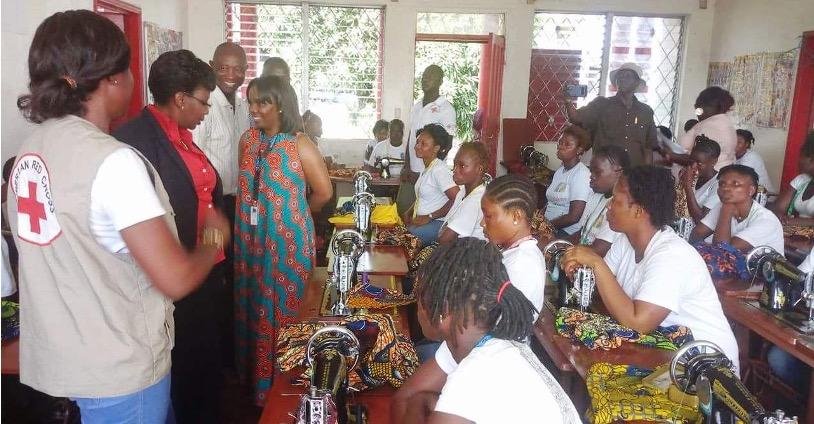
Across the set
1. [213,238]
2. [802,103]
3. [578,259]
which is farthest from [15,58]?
[802,103]

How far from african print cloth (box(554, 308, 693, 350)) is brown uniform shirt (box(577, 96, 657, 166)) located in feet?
12.2

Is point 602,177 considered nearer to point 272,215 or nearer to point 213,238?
point 272,215

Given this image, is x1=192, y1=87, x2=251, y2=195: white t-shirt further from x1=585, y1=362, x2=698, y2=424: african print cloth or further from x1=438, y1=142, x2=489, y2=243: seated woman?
x1=585, y1=362, x2=698, y2=424: african print cloth

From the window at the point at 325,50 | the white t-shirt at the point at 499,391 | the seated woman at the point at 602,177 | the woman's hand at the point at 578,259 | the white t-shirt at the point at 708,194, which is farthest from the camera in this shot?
the window at the point at 325,50

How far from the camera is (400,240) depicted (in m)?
3.55

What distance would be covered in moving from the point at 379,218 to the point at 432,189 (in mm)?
672

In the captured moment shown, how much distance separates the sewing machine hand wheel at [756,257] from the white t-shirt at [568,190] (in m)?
1.47

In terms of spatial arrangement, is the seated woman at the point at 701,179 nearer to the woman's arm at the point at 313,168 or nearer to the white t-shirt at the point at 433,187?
the white t-shirt at the point at 433,187

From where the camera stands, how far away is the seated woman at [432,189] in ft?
14.3

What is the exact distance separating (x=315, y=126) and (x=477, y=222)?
359 cm

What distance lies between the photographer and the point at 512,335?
1.42 m

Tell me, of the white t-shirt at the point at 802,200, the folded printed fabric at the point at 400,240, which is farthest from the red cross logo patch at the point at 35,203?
the white t-shirt at the point at 802,200

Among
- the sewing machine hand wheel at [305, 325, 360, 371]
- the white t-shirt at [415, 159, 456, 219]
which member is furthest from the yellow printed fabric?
the sewing machine hand wheel at [305, 325, 360, 371]

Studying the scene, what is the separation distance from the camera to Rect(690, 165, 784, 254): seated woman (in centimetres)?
349
